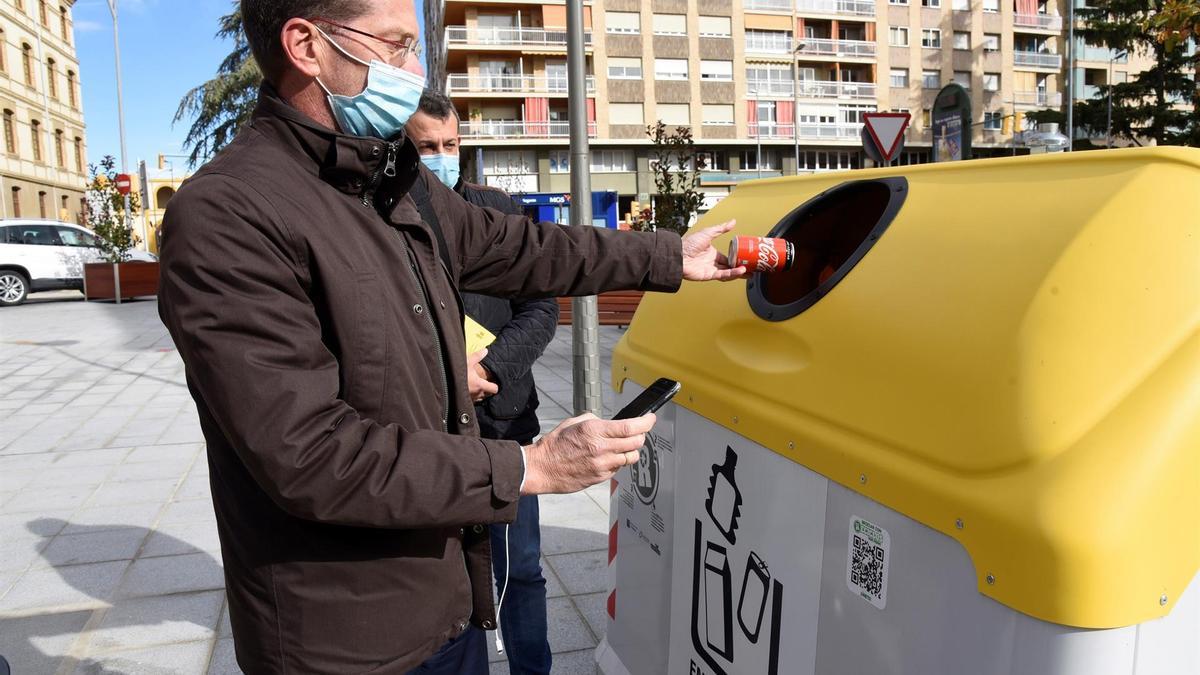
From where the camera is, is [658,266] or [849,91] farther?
[849,91]

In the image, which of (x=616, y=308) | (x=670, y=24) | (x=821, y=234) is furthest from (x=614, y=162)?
(x=821, y=234)

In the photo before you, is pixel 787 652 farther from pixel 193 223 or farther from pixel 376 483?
pixel 193 223

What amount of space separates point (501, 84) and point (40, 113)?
67.5ft

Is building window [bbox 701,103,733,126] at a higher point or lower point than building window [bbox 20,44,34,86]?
lower

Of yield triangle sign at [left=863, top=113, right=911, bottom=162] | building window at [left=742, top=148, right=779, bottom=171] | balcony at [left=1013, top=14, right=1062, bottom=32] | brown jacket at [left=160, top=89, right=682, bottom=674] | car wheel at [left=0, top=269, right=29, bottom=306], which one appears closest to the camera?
brown jacket at [left=160, top=89, right=682, bottom=674]

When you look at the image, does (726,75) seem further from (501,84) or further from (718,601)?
(718,601)

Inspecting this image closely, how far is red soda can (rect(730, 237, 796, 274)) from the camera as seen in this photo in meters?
1.75

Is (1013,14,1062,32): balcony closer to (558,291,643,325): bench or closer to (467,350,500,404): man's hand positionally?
(558,291,643,325): bench

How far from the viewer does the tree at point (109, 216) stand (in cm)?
1800

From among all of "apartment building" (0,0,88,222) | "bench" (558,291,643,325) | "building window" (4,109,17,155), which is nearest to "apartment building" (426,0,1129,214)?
"apartment building" (0,0,88,222)

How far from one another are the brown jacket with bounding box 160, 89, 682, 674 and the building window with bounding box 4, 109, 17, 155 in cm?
3895

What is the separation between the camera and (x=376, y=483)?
3.87 feet

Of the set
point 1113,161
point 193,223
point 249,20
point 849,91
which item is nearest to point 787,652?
point 1113,161

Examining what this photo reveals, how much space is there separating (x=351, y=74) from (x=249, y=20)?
18cm
